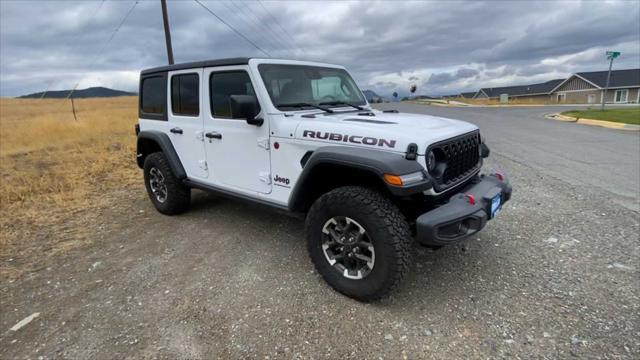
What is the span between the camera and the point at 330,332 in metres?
2.56

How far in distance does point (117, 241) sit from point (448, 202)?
12.1 ft

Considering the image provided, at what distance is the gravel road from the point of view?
2447 mm

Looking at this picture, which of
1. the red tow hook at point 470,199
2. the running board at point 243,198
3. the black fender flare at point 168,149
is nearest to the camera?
the red tow hook at point 470,199

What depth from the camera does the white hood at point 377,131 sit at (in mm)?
2666

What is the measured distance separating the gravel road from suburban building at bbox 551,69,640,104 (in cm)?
5204

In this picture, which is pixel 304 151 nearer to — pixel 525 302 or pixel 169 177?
pixel 525 302

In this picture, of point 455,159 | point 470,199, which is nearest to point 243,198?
point 455,159

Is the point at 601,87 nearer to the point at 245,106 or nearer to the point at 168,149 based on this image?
the point at 168,149

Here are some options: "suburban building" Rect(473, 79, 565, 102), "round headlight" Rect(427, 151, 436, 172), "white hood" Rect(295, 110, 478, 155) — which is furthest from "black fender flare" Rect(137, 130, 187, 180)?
"suburban building" Rect(473, 79, 565, 102)

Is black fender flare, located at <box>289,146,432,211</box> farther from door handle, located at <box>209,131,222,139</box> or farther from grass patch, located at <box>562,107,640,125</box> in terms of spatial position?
grass patch, located at <box>562,107,640,125</box>

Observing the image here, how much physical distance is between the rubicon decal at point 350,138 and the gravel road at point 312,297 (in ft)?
3.99

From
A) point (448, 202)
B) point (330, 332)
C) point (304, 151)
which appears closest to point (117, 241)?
point (304, 151)

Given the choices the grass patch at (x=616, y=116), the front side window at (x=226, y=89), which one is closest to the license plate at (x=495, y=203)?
the front side window at (x=226, y=89)

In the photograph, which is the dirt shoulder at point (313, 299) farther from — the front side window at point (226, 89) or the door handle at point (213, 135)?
the front side window at point (226, 89)
